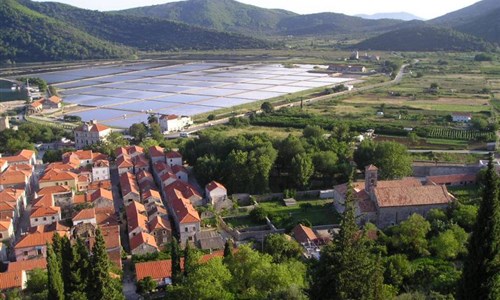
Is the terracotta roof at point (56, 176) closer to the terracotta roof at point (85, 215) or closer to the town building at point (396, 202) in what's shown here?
the terracotta roof at point (85, 215)

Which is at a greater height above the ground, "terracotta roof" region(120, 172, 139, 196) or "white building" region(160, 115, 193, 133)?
"white building" region(160, 115, 193, 133)

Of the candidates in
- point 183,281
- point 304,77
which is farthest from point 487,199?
point 304,77

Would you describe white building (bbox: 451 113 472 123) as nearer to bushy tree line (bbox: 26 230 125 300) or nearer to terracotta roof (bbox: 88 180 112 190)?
terracotta roof (bbox: 88 180 112 190)

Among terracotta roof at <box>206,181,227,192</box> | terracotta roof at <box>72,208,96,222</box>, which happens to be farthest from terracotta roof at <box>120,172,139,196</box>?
terracotta roof at <box>206,181,227,192</box>

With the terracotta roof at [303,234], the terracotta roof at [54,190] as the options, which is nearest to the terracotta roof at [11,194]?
the terracotta roof at [54,190]

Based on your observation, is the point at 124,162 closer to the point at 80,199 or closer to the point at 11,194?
the point at 80,199

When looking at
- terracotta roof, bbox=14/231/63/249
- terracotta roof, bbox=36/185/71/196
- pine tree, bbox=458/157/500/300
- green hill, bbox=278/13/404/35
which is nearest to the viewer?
pine tree, bbox=458/157/500/300
